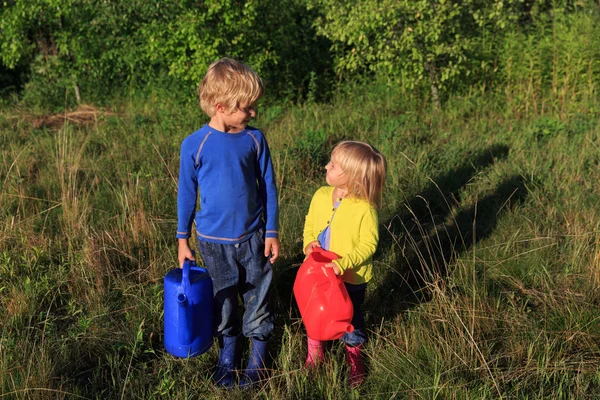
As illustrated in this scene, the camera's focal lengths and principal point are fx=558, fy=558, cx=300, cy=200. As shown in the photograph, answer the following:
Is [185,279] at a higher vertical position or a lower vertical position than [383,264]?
higher

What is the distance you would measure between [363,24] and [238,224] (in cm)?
502

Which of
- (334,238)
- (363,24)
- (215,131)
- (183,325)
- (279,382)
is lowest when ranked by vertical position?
(279,382)

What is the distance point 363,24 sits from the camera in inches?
278

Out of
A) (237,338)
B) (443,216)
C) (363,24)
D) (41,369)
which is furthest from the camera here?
(363,24)

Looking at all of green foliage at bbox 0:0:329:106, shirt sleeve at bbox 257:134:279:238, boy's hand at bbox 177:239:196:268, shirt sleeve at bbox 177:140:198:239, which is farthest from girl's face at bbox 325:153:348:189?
green foliage at bbox 0:0:329:106

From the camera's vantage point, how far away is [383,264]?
391cm

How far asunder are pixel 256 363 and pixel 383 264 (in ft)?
4.37

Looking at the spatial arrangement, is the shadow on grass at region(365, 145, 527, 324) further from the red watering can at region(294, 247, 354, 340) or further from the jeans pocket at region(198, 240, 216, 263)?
the jeans pocket at region(198, 240, 216, 263)

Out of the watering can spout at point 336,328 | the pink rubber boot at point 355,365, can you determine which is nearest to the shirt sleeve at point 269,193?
the watering can spout at point 336,328

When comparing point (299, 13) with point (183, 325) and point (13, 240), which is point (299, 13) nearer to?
point (13, 240)

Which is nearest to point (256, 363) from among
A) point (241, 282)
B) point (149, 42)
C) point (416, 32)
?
point (241, 282)

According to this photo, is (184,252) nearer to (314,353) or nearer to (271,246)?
(271,246)

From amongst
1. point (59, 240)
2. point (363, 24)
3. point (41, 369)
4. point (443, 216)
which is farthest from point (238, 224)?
point (363, 24)

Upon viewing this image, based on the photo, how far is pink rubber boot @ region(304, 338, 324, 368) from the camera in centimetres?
289
